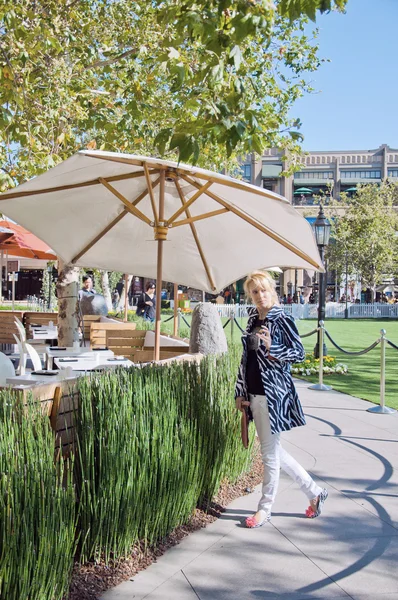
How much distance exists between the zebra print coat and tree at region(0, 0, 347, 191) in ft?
4.18

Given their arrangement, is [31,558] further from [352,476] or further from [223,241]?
[223,241]

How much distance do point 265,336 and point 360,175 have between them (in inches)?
3417

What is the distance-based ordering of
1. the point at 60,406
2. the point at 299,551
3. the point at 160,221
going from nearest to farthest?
the point at 60,406 < the point at 299,551 < the point at 160,221

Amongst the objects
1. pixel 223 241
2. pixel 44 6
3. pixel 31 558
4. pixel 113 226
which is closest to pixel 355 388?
pixel 223 241

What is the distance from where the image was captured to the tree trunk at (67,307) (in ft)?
34.6

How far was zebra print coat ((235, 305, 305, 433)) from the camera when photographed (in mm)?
4434

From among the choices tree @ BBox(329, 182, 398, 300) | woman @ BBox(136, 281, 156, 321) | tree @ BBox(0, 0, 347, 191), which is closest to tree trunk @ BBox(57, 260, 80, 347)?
tree @ BBox(0, 0, 347, 191)

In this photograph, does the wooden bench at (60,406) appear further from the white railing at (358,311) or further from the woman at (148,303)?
the white railing at (358,311)

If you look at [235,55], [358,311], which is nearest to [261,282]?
[235,55]

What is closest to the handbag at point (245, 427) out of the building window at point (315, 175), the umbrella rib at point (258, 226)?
the umbrella rib at point (258, 226)

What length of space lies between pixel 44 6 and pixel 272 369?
8970 mm

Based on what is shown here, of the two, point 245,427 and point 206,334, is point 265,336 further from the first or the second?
point 206,334

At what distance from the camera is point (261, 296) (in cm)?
454

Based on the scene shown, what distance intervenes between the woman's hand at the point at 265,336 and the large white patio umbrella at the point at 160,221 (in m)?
1.33
